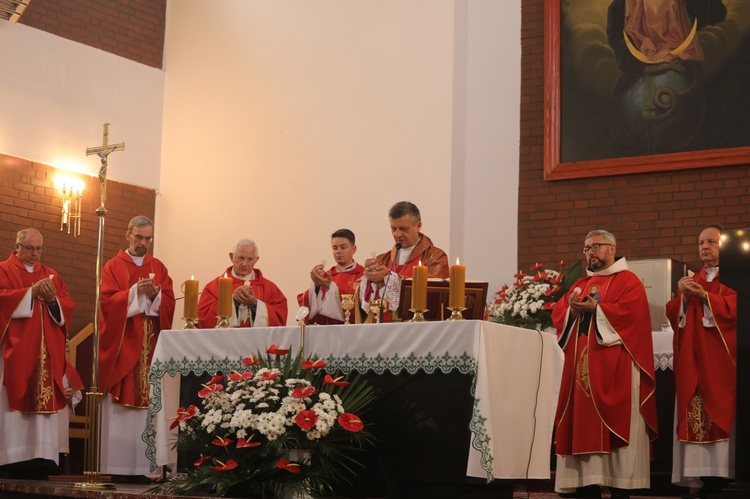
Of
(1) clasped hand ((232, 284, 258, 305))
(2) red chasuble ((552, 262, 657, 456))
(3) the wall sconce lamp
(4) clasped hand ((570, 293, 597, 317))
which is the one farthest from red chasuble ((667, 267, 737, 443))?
(3) the wall sconce lamp

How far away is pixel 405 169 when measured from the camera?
1162 centimetres

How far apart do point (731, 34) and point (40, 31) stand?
7.09 metres

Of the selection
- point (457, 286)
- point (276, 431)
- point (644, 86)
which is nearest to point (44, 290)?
point (276, 431)

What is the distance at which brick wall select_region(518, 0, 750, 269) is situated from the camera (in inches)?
402

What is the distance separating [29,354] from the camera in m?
9.27

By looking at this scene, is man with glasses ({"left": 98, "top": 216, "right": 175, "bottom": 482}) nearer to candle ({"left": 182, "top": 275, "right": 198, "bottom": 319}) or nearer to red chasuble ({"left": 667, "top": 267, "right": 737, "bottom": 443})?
candle ({"left": 182, "top": 275, "right": 198, "bottom": 319})

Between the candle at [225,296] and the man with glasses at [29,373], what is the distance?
2466 millimetres

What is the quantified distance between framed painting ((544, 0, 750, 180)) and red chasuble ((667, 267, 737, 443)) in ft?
8.00

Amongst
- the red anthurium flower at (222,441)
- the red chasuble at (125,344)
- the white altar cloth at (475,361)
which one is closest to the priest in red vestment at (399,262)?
the white altar cloth at (475,361)

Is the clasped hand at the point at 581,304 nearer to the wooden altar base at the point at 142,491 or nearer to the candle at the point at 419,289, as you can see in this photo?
the wooden altar base at the point at 142,491

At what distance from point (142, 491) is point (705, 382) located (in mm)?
4030

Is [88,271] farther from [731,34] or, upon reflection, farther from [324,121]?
[731,34]

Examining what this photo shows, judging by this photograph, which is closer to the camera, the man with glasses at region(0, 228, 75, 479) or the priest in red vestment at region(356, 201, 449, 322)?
the priest in red vestment at region(356, 201, 449, 322)

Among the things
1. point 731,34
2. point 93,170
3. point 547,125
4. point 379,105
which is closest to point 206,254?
point 93,170
